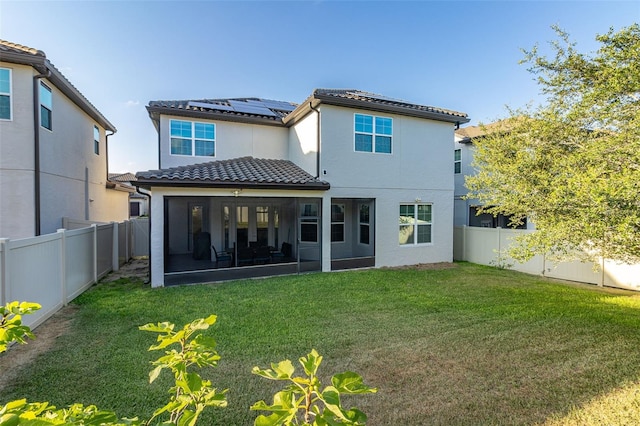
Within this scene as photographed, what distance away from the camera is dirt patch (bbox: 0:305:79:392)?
186 inches

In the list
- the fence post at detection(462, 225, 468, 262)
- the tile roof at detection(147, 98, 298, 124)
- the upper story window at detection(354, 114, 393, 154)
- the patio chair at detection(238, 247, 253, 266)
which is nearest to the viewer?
the tile roof at detection(147, 98, 298, 124)

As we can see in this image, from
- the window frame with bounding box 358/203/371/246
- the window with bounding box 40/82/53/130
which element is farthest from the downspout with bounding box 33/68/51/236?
the window frame with bounding box 358/203/371/246

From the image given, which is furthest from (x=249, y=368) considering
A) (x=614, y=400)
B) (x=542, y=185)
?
(x=542, y=185)

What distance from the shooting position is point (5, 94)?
948 centimetres

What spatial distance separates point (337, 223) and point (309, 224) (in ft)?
4.66

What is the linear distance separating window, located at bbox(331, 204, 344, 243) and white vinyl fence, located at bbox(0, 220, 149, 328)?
9403 mm

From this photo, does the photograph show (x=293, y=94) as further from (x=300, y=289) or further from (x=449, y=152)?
(x=300, y=289)

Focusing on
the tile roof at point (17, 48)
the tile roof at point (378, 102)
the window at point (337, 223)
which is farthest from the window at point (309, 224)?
the tile roof at point (17, 48)

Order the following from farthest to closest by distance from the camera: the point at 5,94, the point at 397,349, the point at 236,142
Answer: the point at 236,142
the point at 5,94
the point at 397,349

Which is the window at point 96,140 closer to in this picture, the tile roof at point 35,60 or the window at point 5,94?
the tile roof at point 35,60

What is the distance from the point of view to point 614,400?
13.0 ft

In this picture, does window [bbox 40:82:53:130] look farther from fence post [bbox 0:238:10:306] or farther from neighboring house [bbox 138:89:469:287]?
fence post [bbox 0:238:10:306]

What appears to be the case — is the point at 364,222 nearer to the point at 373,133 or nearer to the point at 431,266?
the point at 431,266

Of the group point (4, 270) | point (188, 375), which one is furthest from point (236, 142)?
point (188, 375)
